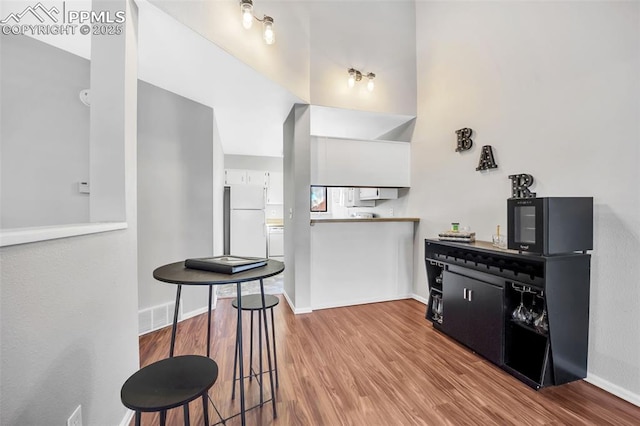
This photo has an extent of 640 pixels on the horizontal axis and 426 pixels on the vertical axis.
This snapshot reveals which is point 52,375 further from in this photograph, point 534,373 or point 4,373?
point 534,373

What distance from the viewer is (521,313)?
1.92 metres

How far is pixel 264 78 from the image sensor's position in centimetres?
240

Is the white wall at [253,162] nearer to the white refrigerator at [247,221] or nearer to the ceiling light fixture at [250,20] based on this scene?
the white refrigerator at [247,221]

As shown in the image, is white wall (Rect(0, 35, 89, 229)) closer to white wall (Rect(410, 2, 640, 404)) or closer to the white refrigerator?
the white refrigerator

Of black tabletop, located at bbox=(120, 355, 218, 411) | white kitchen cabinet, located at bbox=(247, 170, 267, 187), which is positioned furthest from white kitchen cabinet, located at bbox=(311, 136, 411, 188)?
white kitchen cabinet, located at bbox=(247, 170, 267, 187)

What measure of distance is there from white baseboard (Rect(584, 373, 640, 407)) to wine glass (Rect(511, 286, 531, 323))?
19.6 inches

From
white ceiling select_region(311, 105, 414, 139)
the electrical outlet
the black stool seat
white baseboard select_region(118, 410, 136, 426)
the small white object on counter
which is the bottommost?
white baseboard select_region(118, 410, 136, 426)

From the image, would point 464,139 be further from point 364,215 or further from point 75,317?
point 75,317

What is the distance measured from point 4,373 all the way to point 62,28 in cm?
201

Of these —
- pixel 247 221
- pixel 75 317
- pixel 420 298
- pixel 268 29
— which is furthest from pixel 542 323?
pixel 247 221

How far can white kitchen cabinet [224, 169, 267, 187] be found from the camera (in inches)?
230

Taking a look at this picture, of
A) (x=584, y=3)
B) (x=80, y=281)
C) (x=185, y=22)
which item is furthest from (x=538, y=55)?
(x=80, y=281)

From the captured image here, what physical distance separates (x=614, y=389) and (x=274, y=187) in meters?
5.59

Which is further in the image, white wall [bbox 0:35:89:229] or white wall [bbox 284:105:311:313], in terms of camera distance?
white wall [bbox 284:105:311:313]
